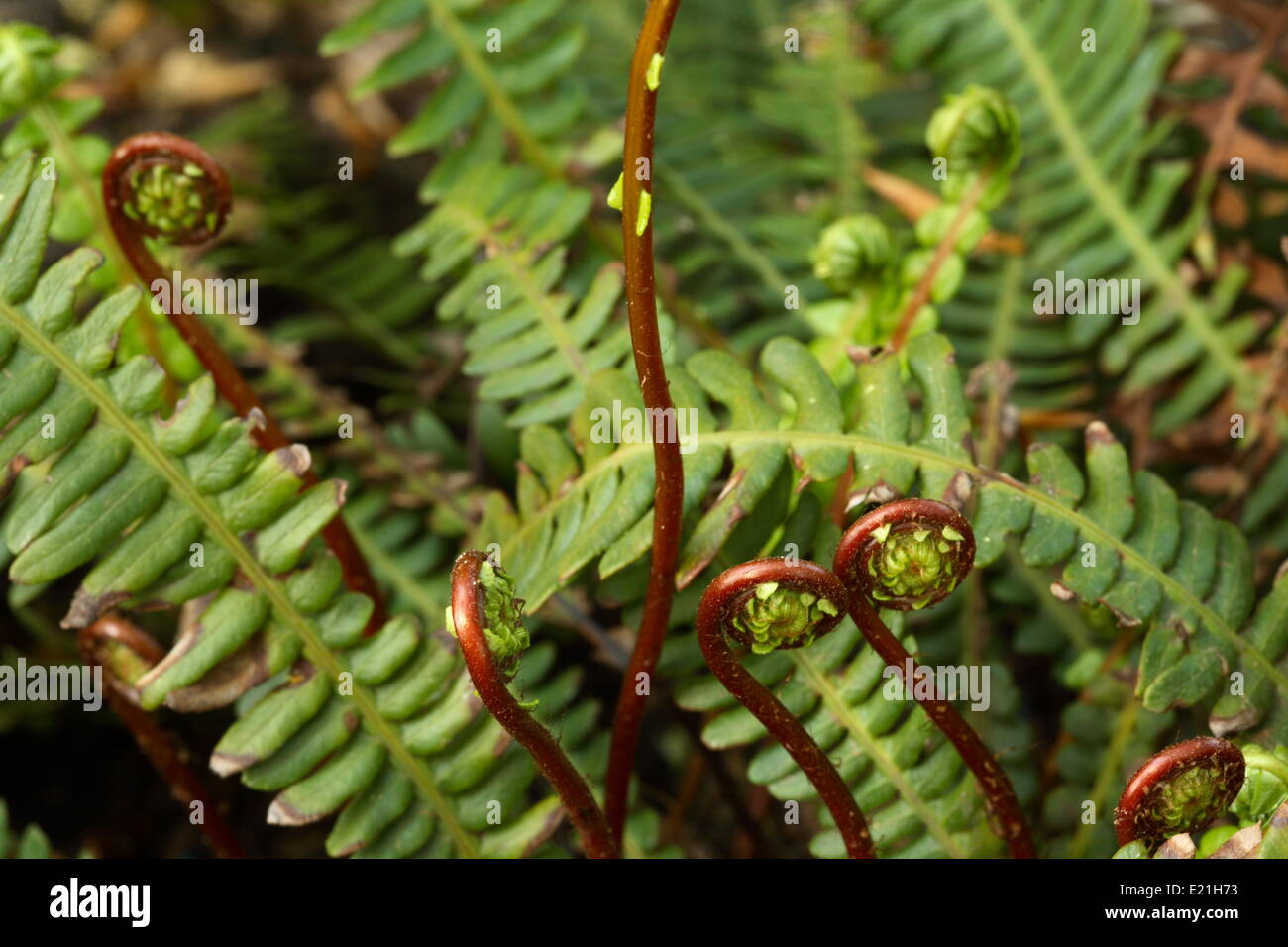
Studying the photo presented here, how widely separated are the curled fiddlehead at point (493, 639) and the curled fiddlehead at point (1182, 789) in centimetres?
47

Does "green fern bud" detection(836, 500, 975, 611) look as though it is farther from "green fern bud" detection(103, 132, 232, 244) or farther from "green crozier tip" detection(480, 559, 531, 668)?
"green fern bud" detection(103, 132, 232, 244)

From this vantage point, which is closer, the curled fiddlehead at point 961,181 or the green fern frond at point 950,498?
the green fern frond at point 950,498

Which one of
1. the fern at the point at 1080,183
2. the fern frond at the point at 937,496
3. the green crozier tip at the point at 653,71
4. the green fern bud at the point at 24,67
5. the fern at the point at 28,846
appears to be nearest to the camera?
the green crozier tip at the point at 653,71

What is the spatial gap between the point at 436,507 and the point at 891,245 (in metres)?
0.67

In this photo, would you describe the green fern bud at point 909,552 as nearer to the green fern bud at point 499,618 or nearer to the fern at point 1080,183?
the green fern bud at point 499,618

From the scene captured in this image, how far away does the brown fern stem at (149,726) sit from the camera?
1.22 m

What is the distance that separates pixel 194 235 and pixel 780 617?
0.75 metres

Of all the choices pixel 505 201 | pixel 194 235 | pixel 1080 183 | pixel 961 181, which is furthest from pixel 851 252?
pixel 194 235

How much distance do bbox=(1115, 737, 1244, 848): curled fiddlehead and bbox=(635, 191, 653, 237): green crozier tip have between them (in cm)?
59

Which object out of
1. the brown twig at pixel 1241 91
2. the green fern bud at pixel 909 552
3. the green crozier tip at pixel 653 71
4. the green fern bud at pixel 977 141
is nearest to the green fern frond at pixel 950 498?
the green fern bud at pixel 909 552

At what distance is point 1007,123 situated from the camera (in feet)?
4.40
